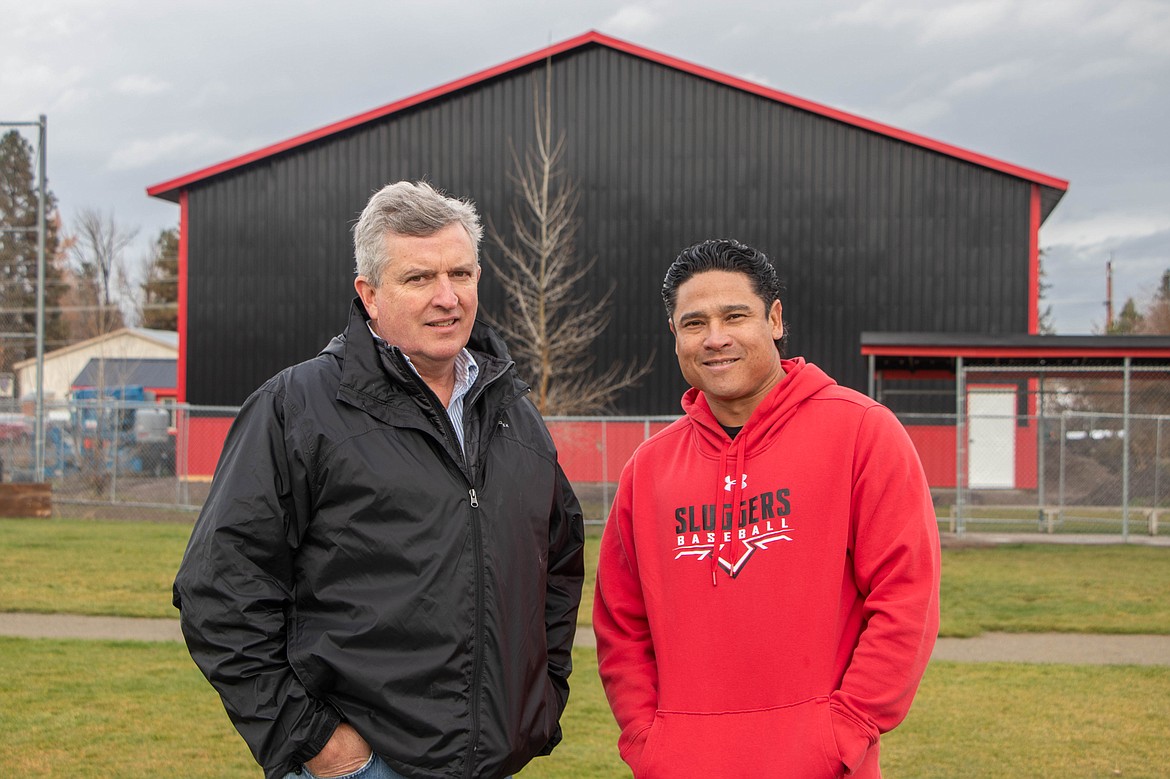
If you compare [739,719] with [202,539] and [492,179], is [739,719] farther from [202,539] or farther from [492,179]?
[492,179]

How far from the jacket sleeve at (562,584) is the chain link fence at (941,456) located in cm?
1535

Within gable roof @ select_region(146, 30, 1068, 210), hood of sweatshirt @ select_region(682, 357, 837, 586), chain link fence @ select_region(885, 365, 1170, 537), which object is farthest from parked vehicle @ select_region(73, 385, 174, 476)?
hood of sweatshirt @ select_region(682, 357, 837, 586)

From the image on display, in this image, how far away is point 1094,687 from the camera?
771 cm

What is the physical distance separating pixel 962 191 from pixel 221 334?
59.6 ft

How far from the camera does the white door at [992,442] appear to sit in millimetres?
23328

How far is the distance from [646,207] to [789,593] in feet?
75.7

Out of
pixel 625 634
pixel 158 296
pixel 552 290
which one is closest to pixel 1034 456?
pixel 552 290

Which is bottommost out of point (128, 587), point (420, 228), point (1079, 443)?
point (128, 587)

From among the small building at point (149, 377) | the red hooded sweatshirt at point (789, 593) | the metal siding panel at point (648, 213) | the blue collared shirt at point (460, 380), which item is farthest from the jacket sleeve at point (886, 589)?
the small building at point (149, 377)

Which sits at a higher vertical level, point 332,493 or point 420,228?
point 420,228

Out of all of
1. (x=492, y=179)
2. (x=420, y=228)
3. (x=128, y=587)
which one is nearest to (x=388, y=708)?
(x=420, y=228)

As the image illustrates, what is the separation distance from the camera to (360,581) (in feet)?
8.74

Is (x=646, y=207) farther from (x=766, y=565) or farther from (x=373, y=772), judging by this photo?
(x=373, y=772)

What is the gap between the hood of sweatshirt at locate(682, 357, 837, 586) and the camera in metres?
2.85
